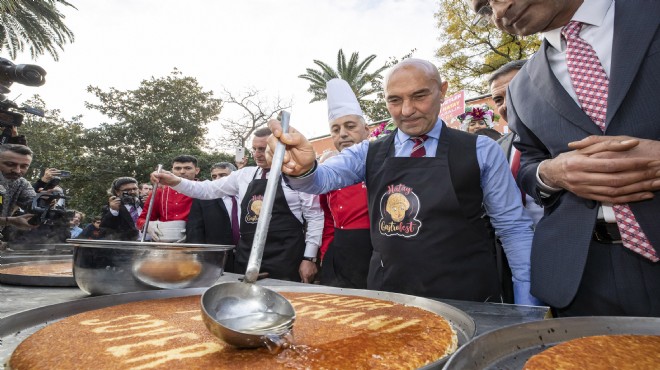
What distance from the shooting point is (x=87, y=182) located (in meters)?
20.3

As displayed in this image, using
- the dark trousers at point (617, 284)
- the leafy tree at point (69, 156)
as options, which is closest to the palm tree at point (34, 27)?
the leafy tree at point (69, 156)

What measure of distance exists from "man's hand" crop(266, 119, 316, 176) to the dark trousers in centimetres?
101

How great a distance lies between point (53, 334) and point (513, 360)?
1037 mm

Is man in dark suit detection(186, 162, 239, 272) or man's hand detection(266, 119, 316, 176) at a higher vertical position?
man's hand detection(266, 119, 316, 176)

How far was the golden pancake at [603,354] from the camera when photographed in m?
0.68

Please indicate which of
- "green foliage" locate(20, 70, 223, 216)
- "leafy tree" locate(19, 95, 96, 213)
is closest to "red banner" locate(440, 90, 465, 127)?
"green foliage" locate(20, 70, 223, 216)

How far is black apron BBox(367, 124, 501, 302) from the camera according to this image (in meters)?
1.61

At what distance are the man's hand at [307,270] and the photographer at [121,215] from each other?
3.14m

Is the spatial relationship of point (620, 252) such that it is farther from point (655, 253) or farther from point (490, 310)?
point (490, 310)

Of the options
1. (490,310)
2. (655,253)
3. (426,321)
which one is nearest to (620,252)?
(655,253)

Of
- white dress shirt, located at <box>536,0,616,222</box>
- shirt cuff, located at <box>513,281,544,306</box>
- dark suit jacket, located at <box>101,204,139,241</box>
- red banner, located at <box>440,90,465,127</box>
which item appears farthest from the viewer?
red banner, located at <box>440,90,465,127</box>

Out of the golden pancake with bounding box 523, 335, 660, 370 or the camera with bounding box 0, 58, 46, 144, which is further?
the camera with bounding box 0, 58, 46, 144

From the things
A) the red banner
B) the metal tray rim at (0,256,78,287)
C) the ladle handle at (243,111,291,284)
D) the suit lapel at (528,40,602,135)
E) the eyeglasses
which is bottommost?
the metal tray rim at (0,256,78,287)

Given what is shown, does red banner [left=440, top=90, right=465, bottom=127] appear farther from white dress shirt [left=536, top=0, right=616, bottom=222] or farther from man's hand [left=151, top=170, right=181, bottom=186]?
white dress shirt [left=536, top=0, right=616, bottom=222]
